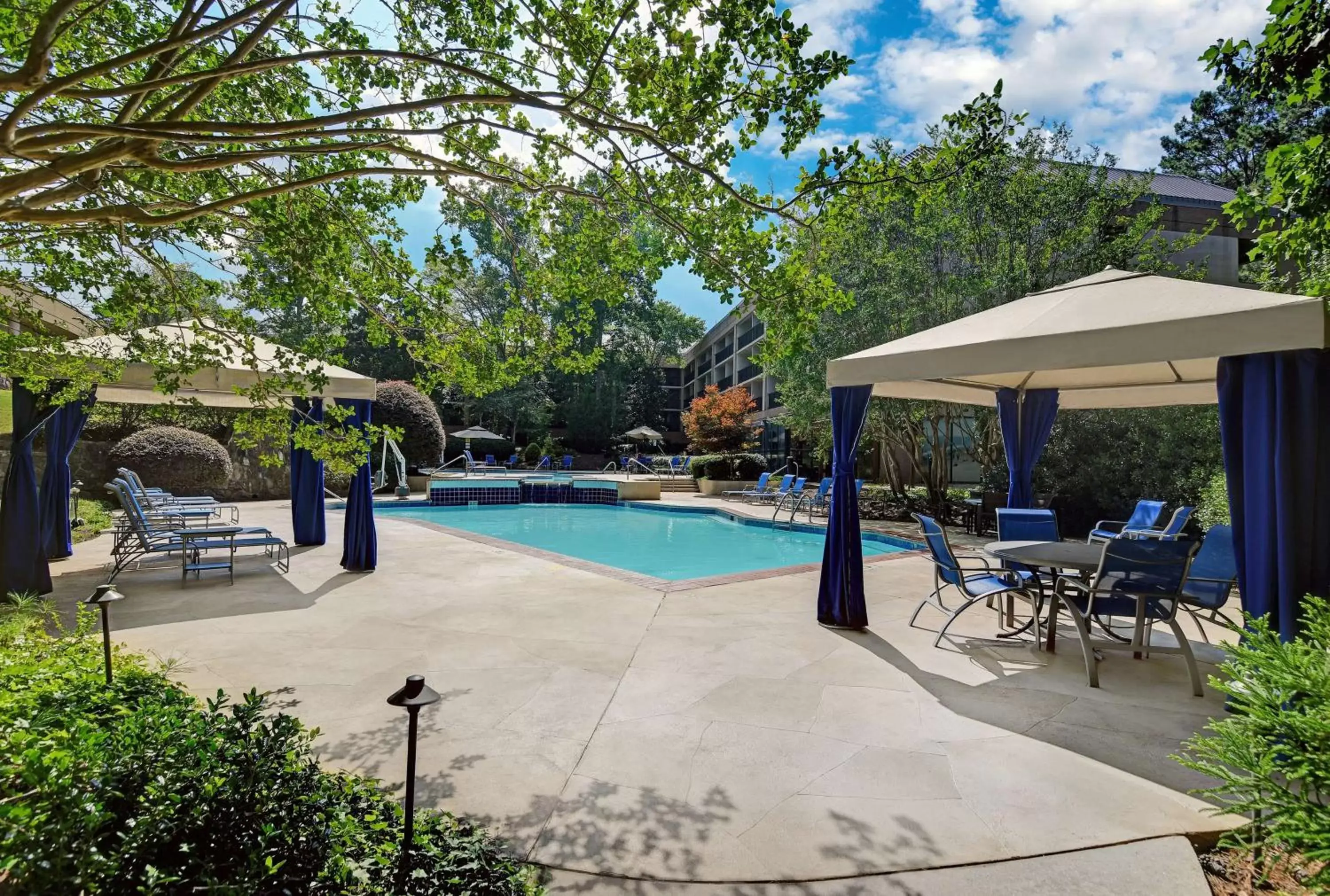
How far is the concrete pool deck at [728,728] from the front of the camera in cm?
234

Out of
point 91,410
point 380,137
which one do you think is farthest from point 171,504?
point 380,137

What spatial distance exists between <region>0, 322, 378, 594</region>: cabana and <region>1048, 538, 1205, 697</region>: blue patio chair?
16.5 ft

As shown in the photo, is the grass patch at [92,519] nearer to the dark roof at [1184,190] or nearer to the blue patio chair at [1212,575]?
the blue patio chair at [1212,575]

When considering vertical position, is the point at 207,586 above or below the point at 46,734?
below

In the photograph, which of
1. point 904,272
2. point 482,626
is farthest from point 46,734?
point 904,272

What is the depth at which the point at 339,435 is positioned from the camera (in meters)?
4.43

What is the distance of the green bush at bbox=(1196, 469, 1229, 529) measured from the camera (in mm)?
8281

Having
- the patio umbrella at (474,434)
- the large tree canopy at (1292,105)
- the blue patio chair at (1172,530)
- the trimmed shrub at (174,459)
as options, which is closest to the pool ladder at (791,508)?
the blue patio chair at (1172,530)

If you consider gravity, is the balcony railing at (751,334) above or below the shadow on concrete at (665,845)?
above

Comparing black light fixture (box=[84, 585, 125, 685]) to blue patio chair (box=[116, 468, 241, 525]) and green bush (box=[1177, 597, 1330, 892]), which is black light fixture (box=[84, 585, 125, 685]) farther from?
blue patio chair (box=[116, 468, 241, 525])

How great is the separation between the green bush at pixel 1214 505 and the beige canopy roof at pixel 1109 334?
2833mm

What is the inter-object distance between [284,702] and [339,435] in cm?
175

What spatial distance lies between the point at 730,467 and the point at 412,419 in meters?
9.89

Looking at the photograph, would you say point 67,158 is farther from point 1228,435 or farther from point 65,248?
point 1228,435
